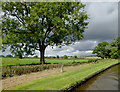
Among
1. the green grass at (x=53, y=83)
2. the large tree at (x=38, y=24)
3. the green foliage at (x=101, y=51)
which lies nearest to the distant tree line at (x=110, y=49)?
the green foliage at (x=101, y=51)

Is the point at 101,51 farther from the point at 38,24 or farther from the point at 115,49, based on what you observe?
the point at 38,24

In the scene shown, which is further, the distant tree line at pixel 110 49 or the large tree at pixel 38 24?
the distant tree line at pixel 110 49

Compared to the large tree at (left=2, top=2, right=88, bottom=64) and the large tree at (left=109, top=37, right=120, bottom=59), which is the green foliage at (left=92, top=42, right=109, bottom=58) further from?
the large tree at (left=2, top=2, right=88, bottom=64)

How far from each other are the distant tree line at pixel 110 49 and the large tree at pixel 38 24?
32359 millimetres

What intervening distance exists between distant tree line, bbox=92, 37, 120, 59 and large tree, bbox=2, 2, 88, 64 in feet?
106

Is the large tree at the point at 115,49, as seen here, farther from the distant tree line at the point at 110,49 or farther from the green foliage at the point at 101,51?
the green foliage at the point at 101,51

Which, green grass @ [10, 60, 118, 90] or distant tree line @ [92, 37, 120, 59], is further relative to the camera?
distant tree line @ [92, 37, 120, 59]

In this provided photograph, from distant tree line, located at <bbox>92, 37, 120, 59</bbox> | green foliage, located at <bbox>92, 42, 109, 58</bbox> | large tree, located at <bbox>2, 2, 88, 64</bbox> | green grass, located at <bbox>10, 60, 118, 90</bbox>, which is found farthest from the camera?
green foliage, located at <bbox>92, 42, 109, 58</bbox>

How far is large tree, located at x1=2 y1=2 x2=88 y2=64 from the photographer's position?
18.8m

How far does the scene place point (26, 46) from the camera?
20125mm

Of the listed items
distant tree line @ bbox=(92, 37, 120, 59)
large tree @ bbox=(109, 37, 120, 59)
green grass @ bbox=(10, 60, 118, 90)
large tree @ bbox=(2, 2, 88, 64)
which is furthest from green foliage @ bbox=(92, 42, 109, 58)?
green grass @ bbox=(10, 60, 118, 90)

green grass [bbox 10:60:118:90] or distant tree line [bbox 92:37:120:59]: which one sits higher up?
distant tree line [bbox 92:37:120:59]

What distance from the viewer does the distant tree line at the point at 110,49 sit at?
47019 millimetres

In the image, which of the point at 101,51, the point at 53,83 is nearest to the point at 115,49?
Result: the point at 101,51
